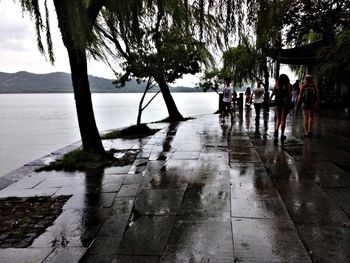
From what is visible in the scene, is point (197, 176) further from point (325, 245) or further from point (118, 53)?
point (118, 53)

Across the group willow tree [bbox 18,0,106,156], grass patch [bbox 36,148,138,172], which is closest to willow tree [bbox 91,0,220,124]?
willow tree [bbox 18,0,106,156]

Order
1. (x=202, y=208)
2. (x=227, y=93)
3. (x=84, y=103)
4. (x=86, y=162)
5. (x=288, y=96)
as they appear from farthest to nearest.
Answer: (x=227, y=93)
(x=288, y=96)
(x=84, y=103)
(x=86, y=162)
(x=202, y=208)

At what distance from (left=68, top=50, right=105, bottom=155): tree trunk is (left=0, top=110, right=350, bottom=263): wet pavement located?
1.09 meters

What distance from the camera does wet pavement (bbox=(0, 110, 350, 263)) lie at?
11.7ft

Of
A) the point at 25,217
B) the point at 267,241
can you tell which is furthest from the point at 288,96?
the point at 25,217

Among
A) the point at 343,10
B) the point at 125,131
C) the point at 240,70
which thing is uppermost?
the point at 343,10

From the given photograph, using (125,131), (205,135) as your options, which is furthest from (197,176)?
(125,131)

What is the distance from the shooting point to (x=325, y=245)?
11.7 feet

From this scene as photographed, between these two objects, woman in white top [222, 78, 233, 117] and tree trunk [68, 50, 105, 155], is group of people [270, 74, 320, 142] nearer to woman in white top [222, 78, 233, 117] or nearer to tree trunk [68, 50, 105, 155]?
tree trunk [68, 50, 105, 155]

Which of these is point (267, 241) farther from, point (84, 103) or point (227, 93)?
point (227, 93)

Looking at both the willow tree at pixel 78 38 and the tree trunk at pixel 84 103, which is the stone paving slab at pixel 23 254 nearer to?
the willow tree at pixel 78 38

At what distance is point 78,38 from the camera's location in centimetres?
534

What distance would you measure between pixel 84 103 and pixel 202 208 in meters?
4.50

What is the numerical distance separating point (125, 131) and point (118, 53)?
14.5ft
